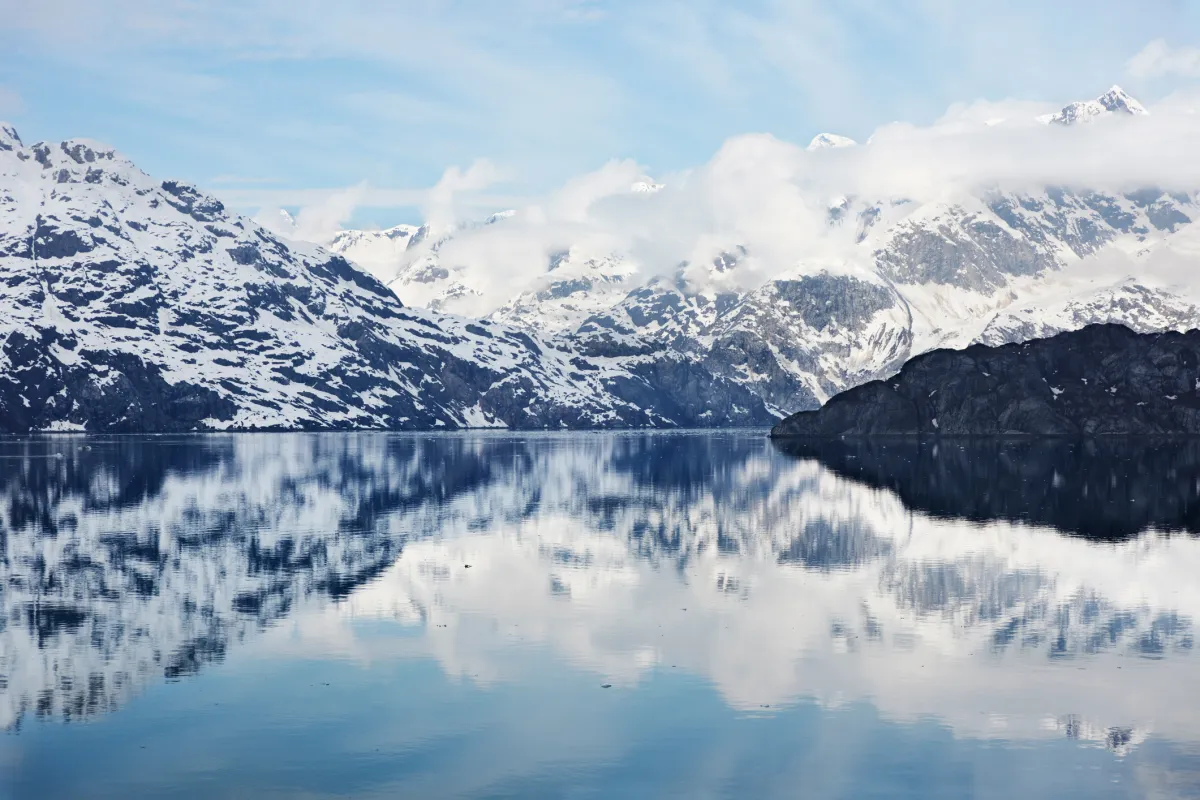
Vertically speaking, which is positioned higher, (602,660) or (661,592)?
(661,592)

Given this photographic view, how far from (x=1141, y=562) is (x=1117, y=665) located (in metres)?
39.0

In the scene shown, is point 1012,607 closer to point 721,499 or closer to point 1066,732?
point 1066,732

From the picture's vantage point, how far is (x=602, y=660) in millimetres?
65125

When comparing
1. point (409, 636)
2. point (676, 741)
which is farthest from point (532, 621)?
point (676, 741)

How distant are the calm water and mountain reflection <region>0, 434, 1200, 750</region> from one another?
1.11 feet

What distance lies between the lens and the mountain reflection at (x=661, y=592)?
2371 inches

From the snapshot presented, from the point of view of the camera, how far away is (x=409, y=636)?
234 feet

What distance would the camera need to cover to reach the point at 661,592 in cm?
8706

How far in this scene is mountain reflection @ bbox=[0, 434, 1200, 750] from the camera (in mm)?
60219

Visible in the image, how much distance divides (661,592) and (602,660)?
73.1ft

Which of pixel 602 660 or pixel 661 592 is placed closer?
pixel 602 660

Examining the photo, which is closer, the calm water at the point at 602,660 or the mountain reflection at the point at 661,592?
the calm water at the point at 602,660

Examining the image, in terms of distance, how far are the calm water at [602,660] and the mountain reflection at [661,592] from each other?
1.11 feet

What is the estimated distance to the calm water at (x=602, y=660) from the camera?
4638 cm
